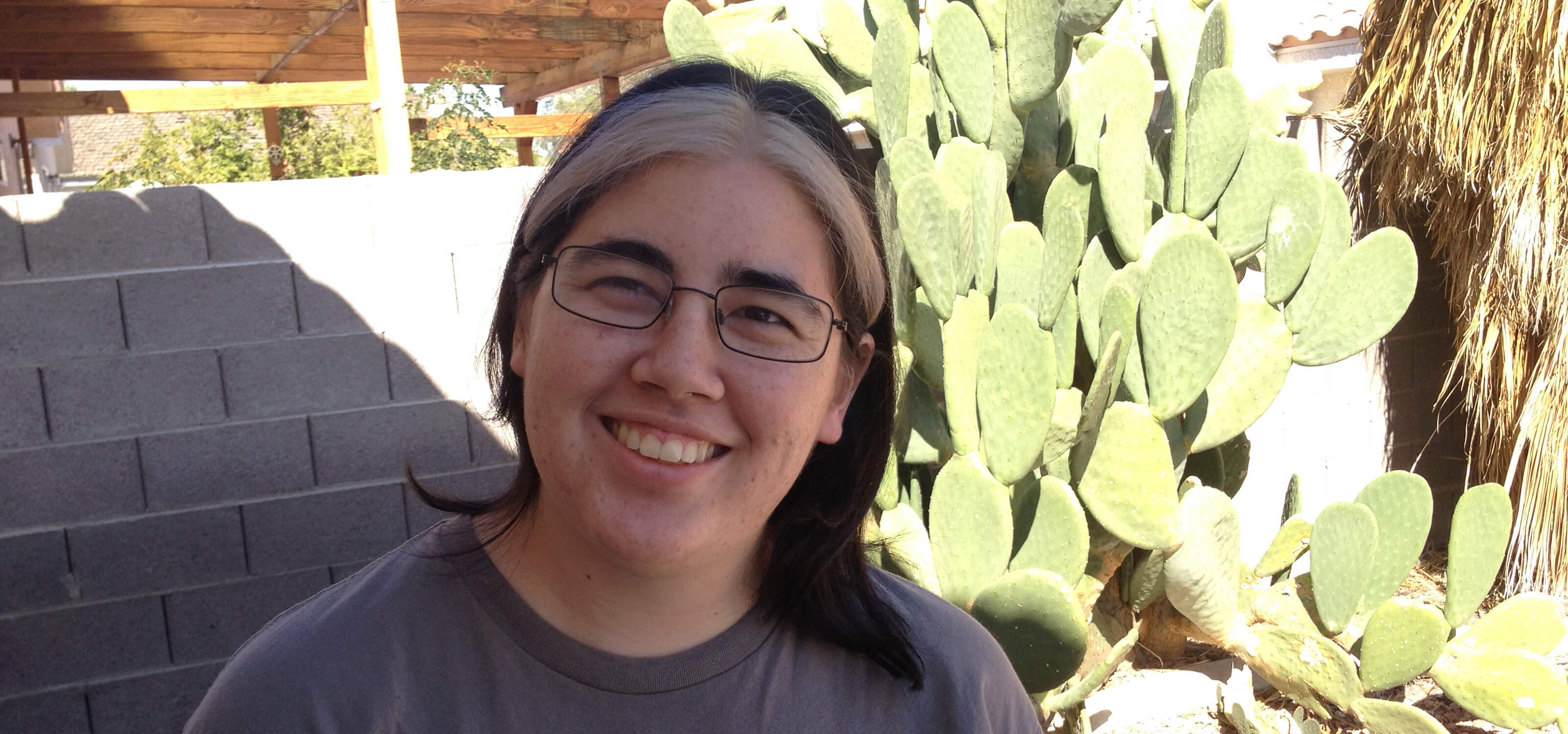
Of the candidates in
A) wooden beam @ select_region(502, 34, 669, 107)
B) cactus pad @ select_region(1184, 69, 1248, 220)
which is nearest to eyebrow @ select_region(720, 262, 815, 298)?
cactus pad @ select_region(1184, 69, 1248, 220)

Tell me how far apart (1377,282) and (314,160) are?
20.5 feet

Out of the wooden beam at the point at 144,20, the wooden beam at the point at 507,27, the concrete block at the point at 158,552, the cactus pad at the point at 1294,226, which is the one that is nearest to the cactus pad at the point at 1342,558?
the cactus pad at the point at 1294,226

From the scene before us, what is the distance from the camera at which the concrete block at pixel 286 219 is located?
2.91 m

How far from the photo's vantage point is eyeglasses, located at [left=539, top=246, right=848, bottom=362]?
3.11ft

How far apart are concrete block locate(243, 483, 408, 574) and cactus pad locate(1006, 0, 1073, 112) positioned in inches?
74.0

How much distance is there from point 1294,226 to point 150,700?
285 centimetres

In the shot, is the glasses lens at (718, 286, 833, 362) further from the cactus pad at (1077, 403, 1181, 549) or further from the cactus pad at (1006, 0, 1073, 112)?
the cactus pad at (1006, 0, 1073, 112)

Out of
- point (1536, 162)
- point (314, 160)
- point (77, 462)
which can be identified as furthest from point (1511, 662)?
point (314, 160)

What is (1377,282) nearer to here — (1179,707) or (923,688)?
(1179,707)

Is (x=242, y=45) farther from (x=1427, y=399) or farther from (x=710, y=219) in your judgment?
(x=710, y=219)

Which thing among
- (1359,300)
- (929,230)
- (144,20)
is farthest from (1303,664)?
(144,20)

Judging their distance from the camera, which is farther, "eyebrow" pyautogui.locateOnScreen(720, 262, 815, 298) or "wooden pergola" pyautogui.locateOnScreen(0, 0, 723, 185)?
"wooden pergola" pyautogui.locateOnScreen(0, 0, 723, 185)

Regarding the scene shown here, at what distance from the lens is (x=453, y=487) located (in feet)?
10.4

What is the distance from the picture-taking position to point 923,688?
1.12m
